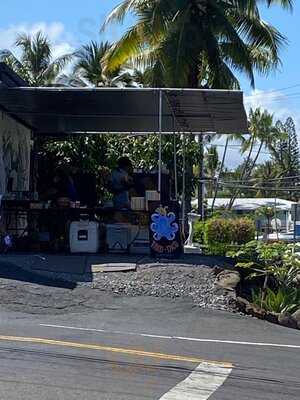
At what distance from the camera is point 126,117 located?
19.4 metres

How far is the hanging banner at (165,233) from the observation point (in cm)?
1462

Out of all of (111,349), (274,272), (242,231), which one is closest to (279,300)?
(274,272)

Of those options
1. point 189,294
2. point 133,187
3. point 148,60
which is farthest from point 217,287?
point 148,60

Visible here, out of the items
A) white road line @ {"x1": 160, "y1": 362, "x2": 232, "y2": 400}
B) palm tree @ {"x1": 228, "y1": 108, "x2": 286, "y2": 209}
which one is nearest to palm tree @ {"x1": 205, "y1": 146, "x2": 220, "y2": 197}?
palm tree @ {"x1": 228, "y1": 108, "x2": 286, "y2": 209}

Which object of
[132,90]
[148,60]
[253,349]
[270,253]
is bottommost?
[253,349]

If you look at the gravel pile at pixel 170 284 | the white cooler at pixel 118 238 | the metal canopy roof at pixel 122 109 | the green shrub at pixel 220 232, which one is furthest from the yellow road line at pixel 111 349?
the green shrub at pixel 220 232

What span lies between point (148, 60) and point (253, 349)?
18899mm

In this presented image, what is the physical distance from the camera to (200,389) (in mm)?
6922

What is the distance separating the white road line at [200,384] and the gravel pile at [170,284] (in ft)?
13.5

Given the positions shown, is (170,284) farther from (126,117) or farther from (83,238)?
(126,117)

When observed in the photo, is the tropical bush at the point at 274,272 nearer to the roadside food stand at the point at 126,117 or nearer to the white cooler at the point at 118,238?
the roadside food stand at the point at 126,117

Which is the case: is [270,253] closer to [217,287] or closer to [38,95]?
[217,287]

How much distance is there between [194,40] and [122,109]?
836cm

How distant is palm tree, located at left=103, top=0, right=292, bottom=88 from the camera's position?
2531 centimetres
